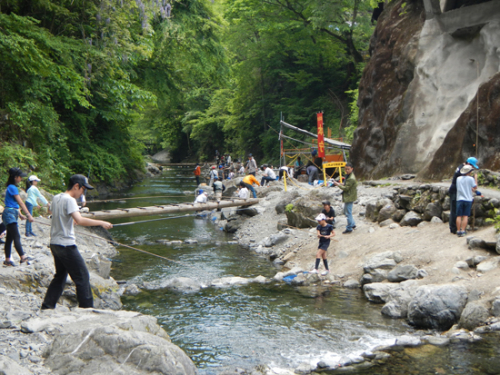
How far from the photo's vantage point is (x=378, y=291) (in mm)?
9781

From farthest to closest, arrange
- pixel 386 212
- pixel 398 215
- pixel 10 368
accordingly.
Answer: pixel 386 212 → pixel 398 215 → pixel 10 368

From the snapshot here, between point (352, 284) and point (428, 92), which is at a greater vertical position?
point (428, 92)

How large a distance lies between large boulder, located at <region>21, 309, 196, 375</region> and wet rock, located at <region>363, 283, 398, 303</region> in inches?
199

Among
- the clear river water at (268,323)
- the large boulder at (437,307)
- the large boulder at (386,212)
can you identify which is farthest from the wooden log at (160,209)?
the large boulder at (437,307)

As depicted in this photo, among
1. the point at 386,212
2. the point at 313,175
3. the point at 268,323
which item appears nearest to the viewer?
the point at 268,323

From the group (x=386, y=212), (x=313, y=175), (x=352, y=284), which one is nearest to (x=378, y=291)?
(x=352, y=284)

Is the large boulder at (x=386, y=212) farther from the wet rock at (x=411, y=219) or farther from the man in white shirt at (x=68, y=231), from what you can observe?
the man in white shirt at (x=68, y=231)

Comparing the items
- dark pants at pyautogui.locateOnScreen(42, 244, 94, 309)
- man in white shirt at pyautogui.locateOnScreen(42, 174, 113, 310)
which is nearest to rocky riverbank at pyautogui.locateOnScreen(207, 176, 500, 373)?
dark pants at pyautogui.locateOnScreen(42, 244, 94, 309)

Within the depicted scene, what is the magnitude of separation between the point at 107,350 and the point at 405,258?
7.72 meters

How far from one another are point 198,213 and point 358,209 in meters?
9.11

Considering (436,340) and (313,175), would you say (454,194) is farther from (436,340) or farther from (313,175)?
(313,175)

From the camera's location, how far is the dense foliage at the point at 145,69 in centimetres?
1630

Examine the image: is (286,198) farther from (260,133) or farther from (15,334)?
(260,133)

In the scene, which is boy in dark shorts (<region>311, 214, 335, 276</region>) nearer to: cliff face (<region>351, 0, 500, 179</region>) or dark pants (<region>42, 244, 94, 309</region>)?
cliff face (<region>351, 0, 500, 179</region>)
